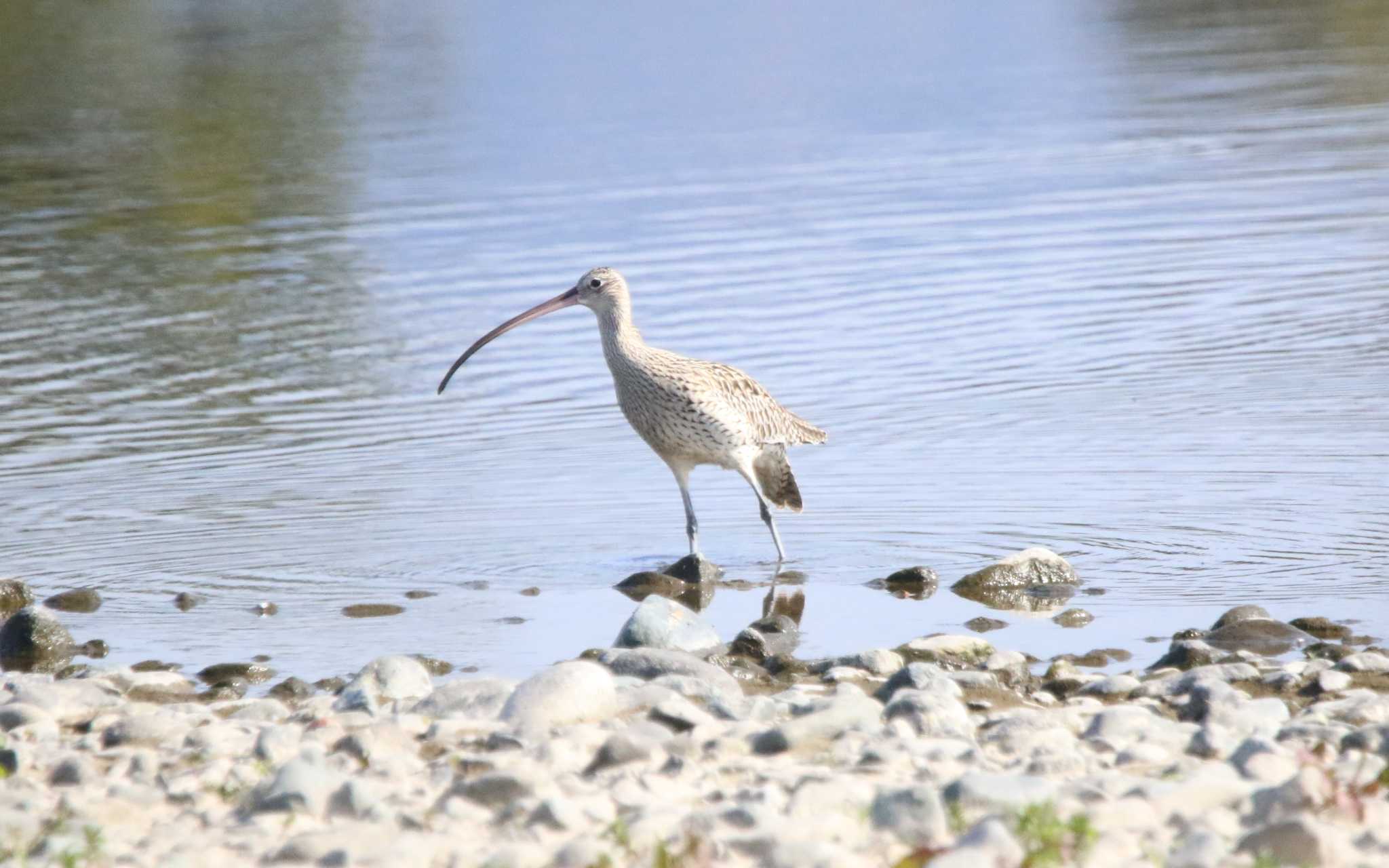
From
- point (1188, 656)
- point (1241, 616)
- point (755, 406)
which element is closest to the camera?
point (1188, 656)

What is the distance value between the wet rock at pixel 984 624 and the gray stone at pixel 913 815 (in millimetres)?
3862

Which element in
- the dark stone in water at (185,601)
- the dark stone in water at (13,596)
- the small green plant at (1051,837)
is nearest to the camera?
the small green plant at (1051,837)

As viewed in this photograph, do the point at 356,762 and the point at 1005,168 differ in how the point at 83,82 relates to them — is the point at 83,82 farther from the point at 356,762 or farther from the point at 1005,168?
the point at 356,762

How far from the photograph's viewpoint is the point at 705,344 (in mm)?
17312

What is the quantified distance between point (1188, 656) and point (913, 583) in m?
2.03

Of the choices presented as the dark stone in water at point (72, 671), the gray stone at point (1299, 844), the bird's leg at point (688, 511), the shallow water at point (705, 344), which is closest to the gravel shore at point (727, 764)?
the gray stone at point (1299, 844)

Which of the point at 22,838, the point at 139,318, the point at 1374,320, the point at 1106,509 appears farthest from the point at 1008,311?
the point at 22,838

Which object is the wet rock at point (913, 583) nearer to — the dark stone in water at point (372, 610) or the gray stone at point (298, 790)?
the dark stone in water at point (372, 610)

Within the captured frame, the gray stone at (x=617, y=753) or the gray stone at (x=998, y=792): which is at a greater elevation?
the gray stone at (x=998, y=792)

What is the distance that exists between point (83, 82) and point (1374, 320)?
32.8 metres

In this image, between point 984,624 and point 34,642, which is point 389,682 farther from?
point 984,624

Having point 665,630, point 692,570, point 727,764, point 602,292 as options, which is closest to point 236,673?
point 665,630

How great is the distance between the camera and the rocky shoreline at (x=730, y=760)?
5.41 m

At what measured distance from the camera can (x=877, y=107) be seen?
34906 mm
